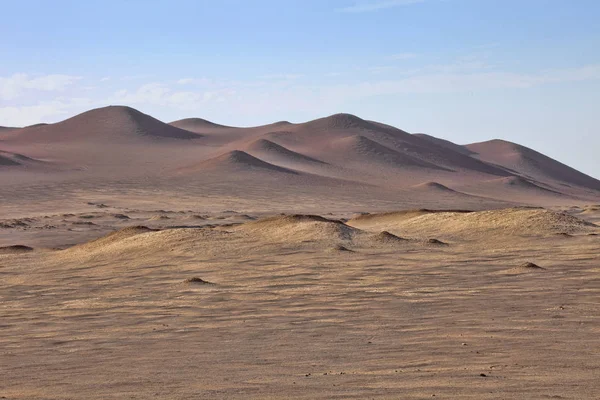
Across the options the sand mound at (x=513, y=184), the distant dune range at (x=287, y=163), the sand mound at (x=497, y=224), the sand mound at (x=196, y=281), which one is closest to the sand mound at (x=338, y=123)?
the distant dune range at (x=287, y=163)

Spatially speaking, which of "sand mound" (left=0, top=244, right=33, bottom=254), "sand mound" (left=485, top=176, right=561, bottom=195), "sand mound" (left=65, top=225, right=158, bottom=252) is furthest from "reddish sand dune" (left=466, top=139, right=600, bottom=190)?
"sand mound" (left=0, top=244, right=33, bottom=254)

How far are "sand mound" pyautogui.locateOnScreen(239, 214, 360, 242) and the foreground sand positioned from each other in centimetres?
9

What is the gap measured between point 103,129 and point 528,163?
6464 cm

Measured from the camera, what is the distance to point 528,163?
479 ft

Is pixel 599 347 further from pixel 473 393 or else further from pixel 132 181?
pixel 132 181

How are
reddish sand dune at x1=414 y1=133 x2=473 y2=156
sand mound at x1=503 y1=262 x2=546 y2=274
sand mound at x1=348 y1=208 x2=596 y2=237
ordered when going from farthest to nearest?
reddish sand dune at x1=414 y1=133 x2=473 y2=156 → sand mound at x1=348 y1=208 x2=596 y2=237 → sand mound at x1=503 y1=262 x2=546 y2=274

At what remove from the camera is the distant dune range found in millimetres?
76375

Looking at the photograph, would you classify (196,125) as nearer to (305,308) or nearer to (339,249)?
(339,249)

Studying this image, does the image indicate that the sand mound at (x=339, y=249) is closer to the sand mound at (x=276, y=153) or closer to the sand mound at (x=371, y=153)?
the sand mound at (x=276, y=153)

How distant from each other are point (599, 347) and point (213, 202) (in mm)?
56374

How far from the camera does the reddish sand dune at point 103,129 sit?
118 metres

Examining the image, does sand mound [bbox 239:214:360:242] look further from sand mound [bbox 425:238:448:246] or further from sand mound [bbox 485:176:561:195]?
sand mound [bbox 485:176:561:195]

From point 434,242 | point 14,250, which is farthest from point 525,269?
point 14,250

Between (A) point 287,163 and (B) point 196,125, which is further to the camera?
(B) point 196,125
